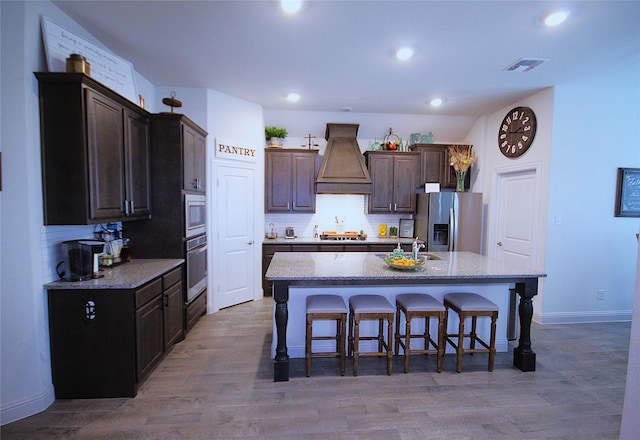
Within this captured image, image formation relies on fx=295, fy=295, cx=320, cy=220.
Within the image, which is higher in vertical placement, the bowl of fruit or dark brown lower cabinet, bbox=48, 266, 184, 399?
the bowl of fruit

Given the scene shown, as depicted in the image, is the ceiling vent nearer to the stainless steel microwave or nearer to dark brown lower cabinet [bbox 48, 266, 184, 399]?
the stainless steel microwave

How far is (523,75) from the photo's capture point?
10.9 ft

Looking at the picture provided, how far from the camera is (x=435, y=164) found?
508 cm

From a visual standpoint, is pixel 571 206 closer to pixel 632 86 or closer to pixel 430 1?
pixel 632 86

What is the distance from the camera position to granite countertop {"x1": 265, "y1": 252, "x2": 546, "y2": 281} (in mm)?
2451

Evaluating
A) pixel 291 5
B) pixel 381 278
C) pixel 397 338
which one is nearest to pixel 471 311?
pixel 397 338

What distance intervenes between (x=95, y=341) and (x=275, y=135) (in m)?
3.61

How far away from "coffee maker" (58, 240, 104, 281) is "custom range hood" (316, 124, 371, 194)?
3.21 m

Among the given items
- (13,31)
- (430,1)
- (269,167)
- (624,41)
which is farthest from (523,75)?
(13,31)

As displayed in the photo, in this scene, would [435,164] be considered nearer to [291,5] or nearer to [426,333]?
[426,333]

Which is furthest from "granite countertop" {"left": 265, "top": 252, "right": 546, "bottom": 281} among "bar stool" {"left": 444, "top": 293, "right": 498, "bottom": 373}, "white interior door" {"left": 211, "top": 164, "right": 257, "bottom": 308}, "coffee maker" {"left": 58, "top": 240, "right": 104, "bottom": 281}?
"coffee maker" {"left": 58, "top": 240, "right": 104, "bottom": 281}

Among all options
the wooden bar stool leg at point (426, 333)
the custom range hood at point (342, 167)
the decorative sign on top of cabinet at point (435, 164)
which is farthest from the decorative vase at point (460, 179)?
the wooden bar stool leg at point (426, 333)

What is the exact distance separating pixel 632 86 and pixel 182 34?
5116 millimetres

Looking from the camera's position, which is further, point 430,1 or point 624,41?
point 624,41
